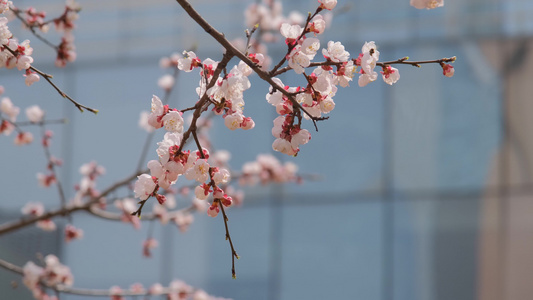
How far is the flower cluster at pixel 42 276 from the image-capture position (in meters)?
2.89

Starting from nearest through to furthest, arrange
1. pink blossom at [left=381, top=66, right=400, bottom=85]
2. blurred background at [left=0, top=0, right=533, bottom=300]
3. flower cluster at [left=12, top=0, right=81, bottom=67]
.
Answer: pink blossom at [left=381, top=66, right=400, bottom=85], flower cluster at [left=12, top=0, right=81, bottom=67], blurred background at [left=0, top=0, right=533, bottom=300]

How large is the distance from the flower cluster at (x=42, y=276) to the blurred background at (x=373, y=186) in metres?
3.04

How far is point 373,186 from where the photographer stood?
20.5ft

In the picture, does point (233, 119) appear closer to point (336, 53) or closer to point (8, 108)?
point (336, 53)

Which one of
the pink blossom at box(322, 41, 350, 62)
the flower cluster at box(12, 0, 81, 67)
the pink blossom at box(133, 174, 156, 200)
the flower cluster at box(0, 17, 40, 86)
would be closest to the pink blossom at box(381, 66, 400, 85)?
the pink blossom at box(322, 41, 350, 62)

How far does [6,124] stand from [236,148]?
3991 mm

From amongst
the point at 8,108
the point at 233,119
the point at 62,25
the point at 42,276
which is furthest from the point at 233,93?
the point at 42,276

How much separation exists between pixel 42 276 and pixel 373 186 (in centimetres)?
368

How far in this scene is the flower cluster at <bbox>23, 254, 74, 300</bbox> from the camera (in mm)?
2891

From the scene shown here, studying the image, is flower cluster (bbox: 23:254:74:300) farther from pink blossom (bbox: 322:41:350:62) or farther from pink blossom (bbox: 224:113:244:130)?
pink blossom (bbox: 322:41:350:62)

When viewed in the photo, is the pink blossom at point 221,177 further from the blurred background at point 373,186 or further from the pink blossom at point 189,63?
the blurred background at point 373,186

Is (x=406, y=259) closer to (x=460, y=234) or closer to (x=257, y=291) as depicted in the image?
(x=460, y=234)

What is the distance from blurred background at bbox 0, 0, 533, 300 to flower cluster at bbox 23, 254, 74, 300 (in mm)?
3037

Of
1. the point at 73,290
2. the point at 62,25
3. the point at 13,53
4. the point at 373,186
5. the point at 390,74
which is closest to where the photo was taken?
the point at 390,74
